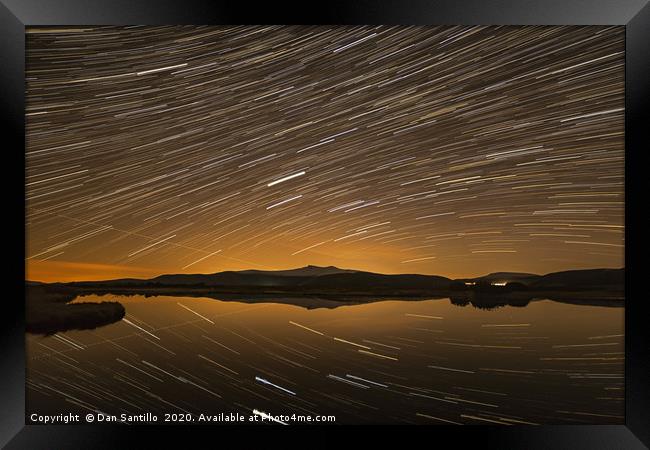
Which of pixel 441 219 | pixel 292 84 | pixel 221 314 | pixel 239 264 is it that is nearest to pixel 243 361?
pixel 221 314

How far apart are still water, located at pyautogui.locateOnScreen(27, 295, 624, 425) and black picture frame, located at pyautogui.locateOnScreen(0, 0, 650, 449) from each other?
4 centimetres

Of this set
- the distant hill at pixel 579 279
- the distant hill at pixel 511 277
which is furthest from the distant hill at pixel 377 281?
the distant hill at pixel 579 279

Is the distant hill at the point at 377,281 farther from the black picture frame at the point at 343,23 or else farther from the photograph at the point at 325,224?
the black picture frame at the point at 343,23

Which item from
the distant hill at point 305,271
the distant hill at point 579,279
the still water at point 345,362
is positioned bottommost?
the still water at point 345,362

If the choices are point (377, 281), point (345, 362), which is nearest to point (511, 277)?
point (377, 281)

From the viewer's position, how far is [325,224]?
1.23 m

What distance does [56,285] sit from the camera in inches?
48.8

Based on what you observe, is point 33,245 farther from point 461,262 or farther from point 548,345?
point 548,345

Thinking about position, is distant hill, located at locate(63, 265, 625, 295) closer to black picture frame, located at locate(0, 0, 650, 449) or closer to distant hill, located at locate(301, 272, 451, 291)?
distant hill, located at locate(301, 272, 451, 291)

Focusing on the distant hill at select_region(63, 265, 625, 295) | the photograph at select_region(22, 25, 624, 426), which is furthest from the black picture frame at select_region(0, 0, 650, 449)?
the distant hill at select_region(63, 265, 625, 295)

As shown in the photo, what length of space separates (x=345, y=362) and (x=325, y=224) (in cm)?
36

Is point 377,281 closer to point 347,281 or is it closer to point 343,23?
point 347,281

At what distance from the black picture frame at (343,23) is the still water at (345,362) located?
0.04 m

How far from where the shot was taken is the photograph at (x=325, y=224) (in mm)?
1221
